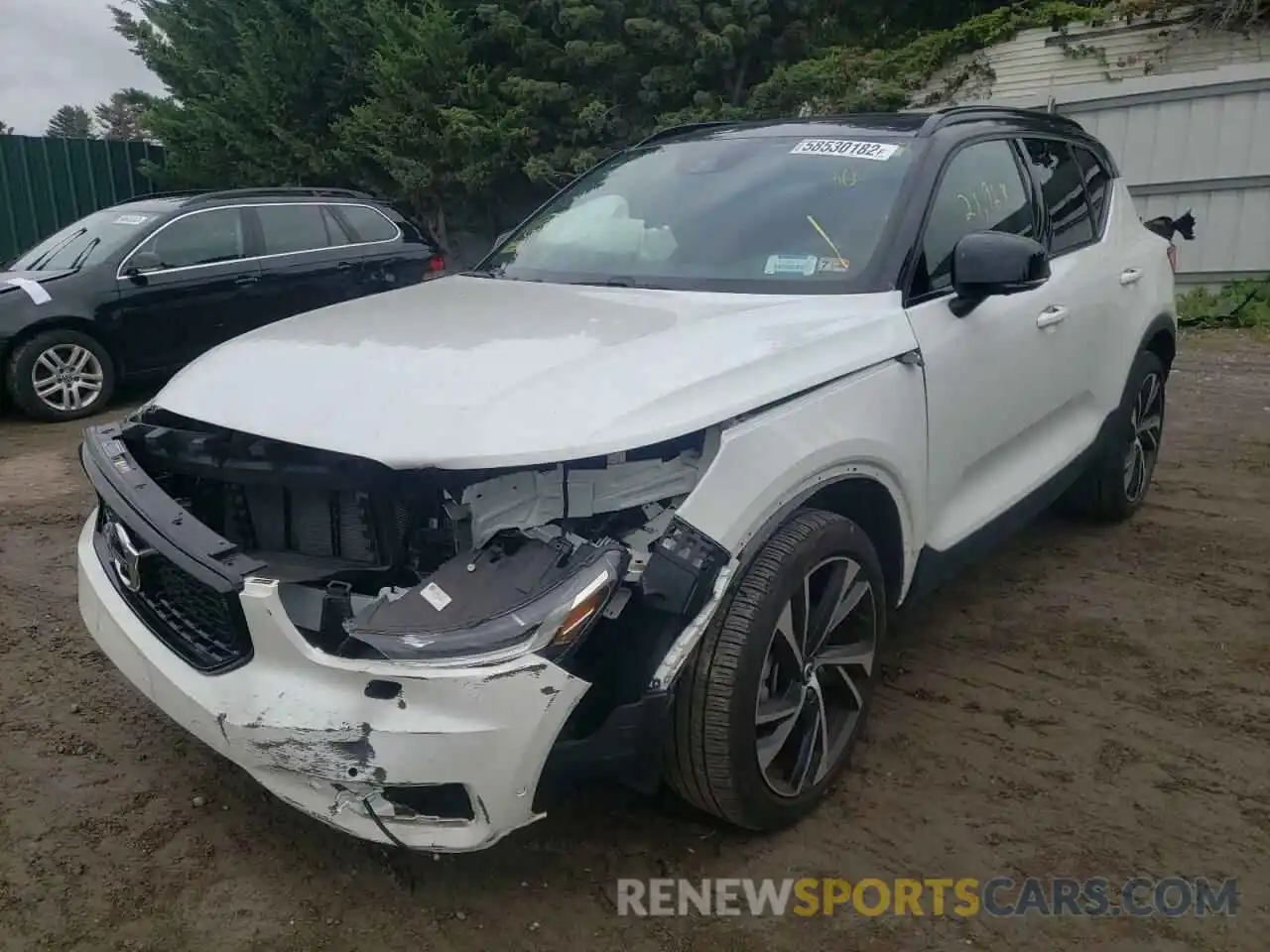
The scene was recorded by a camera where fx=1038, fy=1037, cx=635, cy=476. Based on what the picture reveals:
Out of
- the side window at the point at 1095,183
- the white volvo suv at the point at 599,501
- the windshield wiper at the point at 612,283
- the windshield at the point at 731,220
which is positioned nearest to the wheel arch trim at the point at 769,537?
the white volvo suv at the point at 599,501

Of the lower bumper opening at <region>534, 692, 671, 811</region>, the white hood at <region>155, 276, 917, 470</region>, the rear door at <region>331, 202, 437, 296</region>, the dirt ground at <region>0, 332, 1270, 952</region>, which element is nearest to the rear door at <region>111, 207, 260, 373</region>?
the rear door at <region>331, 202, 437, 296</region>

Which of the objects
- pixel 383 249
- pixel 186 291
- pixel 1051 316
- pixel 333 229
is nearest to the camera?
pixel 1051 316

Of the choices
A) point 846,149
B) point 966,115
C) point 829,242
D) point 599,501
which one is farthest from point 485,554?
point 966,115

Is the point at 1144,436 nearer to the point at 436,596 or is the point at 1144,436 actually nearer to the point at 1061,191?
the point at 1061,191

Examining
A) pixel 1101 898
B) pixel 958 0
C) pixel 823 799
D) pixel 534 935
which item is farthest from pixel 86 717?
pixel 958 0

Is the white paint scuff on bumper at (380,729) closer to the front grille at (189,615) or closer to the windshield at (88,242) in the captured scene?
the front grille at (189,615)

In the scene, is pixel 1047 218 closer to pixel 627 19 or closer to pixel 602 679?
pixel 602 679

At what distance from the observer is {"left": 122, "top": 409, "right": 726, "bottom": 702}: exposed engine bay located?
2027mm

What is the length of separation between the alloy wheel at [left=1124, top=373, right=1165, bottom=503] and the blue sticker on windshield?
218cm

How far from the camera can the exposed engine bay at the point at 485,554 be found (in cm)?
203

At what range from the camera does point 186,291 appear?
25.5 feet

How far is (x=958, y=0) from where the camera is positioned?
14266mm

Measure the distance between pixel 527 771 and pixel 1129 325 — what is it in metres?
3.33

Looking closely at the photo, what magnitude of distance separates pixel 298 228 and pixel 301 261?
0.32 m
